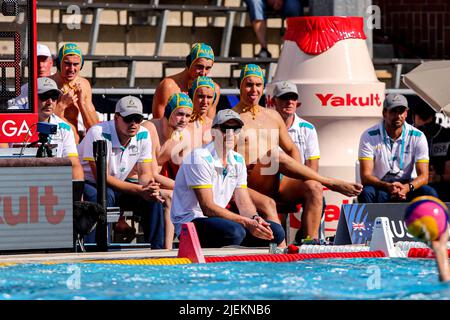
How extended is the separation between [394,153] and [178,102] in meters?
2.10

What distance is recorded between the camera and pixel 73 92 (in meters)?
11.4

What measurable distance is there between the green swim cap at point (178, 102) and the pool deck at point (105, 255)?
60.3 inches

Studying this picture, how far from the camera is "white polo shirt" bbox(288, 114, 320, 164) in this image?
11.8 m

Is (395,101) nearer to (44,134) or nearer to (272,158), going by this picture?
(272,158)

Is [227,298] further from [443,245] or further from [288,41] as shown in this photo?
[288,41]

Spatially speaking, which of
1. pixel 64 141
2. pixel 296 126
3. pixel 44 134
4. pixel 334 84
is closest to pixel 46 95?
pixel 64 141

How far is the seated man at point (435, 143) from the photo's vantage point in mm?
12818

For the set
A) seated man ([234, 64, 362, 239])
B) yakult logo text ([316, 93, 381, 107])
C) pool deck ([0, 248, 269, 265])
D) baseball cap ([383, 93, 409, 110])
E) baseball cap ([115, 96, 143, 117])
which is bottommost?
pool deck ([0, 248, 269, 265])

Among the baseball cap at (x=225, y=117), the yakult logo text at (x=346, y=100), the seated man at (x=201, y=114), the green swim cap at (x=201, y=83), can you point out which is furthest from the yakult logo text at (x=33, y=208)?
the yakult logo text at (x=346, y=100)

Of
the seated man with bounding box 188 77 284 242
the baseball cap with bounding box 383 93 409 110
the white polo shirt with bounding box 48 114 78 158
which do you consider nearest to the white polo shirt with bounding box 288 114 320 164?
the baseball cap with bounding box 383 93 409 110

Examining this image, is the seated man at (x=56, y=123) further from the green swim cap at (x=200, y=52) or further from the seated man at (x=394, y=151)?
the seated man at (x=394, y=151)

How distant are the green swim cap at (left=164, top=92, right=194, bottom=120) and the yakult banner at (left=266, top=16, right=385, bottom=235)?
5.74ft

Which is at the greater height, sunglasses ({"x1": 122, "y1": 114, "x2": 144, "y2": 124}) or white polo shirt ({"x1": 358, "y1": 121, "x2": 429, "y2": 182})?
sunglasses ({"x1": 122, "y1": 114, "x2": 144, "y2": 124})

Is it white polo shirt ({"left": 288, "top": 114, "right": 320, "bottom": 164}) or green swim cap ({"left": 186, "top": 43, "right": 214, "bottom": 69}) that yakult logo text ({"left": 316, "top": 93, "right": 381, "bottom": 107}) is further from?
green swim cap ({"left": 186, "top": 43, "right": 214, "bottom": 69})
